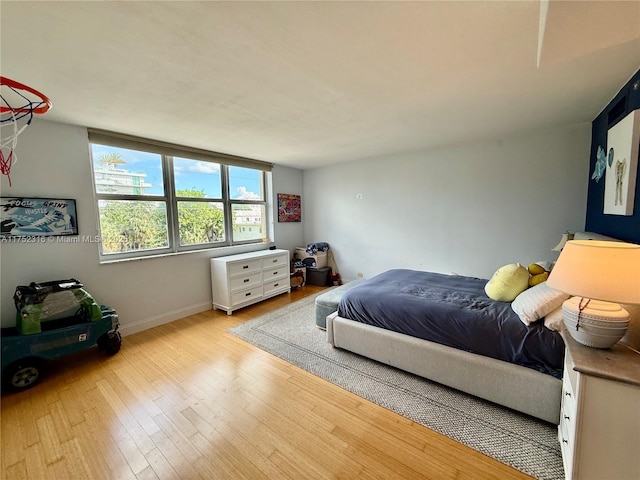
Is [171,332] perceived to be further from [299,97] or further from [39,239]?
[299,97]

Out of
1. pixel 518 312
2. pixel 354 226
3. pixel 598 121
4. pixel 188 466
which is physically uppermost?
pixel 598 121

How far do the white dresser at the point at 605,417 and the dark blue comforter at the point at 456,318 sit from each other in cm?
45

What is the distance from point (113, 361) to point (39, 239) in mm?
1342

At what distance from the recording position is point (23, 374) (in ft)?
6.73

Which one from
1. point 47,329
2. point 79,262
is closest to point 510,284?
point 47,329

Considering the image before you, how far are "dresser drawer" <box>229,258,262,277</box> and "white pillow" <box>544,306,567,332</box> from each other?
129 inches

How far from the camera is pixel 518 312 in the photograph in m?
1.79

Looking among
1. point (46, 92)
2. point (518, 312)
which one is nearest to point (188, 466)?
point (518, 312)

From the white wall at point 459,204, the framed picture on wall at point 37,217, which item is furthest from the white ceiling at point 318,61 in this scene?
the framed picture on wall at point 37,217

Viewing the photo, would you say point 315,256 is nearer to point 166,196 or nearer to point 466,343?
point 166,196

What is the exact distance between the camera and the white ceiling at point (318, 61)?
1.17 m

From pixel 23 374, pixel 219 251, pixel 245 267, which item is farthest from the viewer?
pixel 219 251

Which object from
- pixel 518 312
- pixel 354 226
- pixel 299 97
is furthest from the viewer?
pixel 354 226

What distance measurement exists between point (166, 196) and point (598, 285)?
402 centimetres
